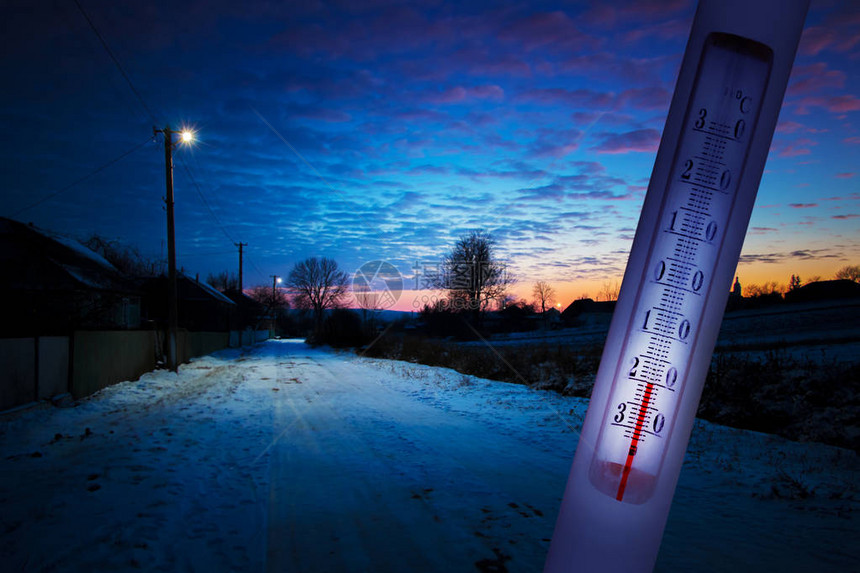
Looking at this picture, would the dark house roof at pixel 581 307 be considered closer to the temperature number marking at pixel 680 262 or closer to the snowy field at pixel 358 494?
the snowy field at pixel 358 494

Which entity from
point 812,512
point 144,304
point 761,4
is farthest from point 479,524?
point 144,304

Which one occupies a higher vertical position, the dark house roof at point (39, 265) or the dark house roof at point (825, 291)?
the dark house roof at point (825, 291)

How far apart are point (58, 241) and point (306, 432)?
55.3 ft

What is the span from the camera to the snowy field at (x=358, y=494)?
11.3 feet

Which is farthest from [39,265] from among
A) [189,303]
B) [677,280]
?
[189,303]

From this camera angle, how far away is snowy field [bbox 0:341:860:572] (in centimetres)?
344

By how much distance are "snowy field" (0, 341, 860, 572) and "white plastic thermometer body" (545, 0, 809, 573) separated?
8.49ft

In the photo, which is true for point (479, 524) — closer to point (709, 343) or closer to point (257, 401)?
point (709, 343)

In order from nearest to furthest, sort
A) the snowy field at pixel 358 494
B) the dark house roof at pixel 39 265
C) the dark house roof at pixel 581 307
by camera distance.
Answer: the snowy field at pixel 358 494 < the dark house roof at pixel 39 265 < the dark house roof at pixel 581 307

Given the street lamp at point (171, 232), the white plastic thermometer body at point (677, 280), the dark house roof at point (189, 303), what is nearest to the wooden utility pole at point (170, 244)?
the street lamp at point (171, 232)

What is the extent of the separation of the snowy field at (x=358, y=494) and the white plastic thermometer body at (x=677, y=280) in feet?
8.49

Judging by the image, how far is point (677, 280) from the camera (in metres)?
1.16

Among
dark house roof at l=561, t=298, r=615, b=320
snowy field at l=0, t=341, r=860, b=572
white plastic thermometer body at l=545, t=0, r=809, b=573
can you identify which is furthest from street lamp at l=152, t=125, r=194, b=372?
dark house roof at l=561, t=298, r=615, b=320

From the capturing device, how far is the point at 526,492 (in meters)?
4.83
